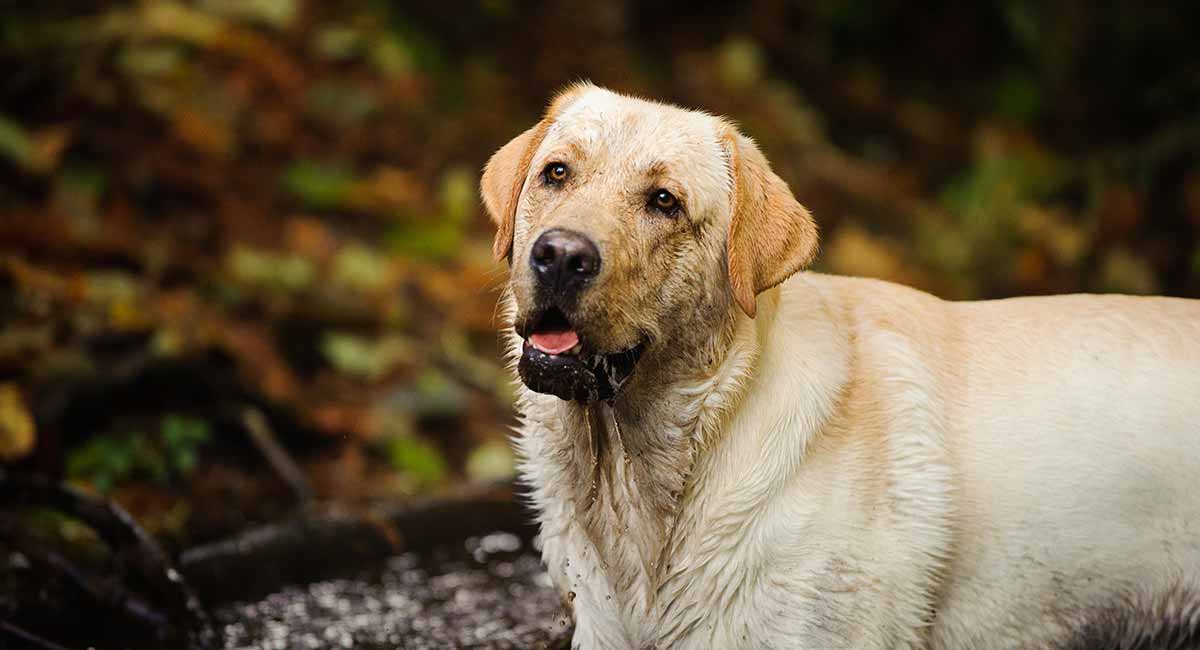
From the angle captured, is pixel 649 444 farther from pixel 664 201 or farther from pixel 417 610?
pixel 417 610

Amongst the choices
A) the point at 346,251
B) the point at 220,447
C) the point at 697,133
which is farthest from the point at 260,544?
the point at 346,251

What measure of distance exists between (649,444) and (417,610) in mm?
1728

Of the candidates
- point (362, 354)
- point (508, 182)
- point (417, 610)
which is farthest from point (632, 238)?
point (362, 354)

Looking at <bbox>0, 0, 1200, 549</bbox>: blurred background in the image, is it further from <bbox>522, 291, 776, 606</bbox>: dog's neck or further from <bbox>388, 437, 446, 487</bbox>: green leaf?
<bbox>522, 291, 776, 606</bbox>: dog's neck

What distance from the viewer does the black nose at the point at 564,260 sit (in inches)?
123

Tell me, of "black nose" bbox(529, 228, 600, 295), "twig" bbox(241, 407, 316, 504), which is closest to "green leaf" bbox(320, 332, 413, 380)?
"twig" bbox(241, 407, 316, 504)

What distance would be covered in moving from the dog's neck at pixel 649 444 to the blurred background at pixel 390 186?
60 cm

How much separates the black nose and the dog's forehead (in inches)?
A: 16.5

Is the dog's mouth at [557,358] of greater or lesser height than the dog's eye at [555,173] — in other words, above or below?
below

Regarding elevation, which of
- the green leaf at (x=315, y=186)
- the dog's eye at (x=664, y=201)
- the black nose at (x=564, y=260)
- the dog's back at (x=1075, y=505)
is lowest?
the dog's back at (x=1075, y=505)

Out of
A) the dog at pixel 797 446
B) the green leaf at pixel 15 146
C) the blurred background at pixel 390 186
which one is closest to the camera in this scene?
the dog at pixel 797 446

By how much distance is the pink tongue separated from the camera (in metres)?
3.26

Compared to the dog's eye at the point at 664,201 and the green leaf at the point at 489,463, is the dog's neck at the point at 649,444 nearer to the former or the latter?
the dog's eye at the point at 664,201

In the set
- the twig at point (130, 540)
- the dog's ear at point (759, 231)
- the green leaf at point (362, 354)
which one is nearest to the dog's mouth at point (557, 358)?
the dog's ear at point (759, 231)
